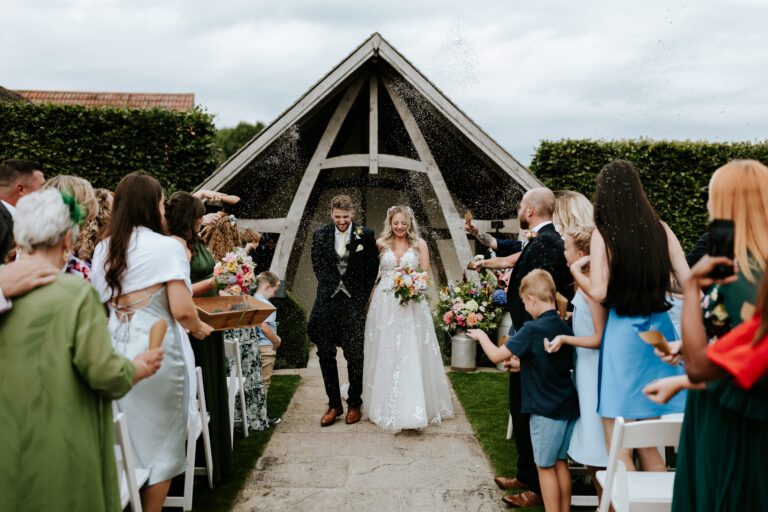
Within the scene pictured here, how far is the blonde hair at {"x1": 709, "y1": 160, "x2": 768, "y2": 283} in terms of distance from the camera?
190 cm

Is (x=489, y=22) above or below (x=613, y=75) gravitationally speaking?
above

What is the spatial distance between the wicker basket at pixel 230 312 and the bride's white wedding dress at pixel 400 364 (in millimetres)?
1855

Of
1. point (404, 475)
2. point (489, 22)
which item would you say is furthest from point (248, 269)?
point (489, 22)

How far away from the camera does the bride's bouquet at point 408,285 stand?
5.78 metres

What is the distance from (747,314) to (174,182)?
32.2 ft

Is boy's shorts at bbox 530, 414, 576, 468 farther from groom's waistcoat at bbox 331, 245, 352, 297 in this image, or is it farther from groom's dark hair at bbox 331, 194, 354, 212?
groom's dark hair at bbox 331, 194, 354, 212

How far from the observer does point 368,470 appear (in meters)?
4.56

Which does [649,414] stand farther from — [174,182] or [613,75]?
[174,182]

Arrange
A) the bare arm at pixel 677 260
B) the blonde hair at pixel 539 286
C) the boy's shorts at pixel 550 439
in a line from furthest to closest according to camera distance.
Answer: the blonde hair at pixel 539 286, the boy's shorts at pixel 550 439, the bare arm at pixel 677 260

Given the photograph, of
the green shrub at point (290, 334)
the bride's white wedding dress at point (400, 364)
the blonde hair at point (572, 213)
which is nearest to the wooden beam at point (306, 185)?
the green shrub at point (290, 334)

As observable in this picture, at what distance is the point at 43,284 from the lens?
77.8 inches

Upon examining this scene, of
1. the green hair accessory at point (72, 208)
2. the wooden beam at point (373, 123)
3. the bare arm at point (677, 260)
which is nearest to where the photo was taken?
the green hair accessory at point (72, 208)

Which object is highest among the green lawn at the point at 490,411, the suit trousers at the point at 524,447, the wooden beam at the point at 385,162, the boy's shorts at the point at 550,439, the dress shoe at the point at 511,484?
the wooden beam at the point at 385,162

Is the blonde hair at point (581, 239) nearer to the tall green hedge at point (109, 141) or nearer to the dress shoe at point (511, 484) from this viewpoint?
the dress shoe at point (511, 484)
